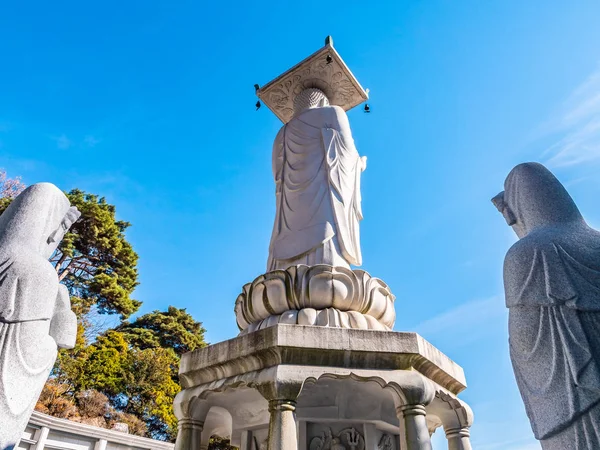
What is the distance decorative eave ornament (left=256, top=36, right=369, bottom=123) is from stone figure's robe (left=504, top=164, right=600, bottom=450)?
20.8 ft

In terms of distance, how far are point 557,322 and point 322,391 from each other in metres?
2.83

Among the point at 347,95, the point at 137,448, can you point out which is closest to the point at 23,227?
the point at 347,95

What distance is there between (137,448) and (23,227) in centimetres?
888

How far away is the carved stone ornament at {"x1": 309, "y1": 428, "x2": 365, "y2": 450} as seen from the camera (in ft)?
16.0

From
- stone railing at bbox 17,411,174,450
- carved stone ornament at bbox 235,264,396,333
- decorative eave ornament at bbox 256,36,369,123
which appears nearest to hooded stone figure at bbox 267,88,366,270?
carved stone ornament at bbox 235,264,396,333

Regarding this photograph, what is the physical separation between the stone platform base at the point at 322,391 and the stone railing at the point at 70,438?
487 cm

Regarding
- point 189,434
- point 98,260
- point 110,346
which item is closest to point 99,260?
point 98,260

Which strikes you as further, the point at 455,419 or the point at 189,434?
the point at 455,419

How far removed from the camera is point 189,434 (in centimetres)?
490

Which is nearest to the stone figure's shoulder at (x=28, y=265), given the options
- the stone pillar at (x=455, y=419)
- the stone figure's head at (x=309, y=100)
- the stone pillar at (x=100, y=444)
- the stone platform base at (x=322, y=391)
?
the stone platform base at (x=322, y=391)

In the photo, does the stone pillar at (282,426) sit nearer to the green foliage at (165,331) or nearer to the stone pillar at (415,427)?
the stone pillar at (415,427)

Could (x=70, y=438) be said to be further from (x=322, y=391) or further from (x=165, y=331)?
(x=165, y=331)

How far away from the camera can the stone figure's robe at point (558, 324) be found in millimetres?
2506

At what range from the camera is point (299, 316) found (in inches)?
197
